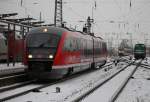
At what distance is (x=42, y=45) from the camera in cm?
1725

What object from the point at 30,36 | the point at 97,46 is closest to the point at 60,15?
the point at 97,46

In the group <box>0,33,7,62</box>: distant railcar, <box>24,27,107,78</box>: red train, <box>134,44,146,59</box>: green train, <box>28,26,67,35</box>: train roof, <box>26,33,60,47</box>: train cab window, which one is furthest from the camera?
<box>134,44,146,59</box>: green train

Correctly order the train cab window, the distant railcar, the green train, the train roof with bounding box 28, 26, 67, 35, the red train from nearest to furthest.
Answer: the red train
the train cab window
the train roof with bounding box 28, 26, 67, 35
the distant railcar
the green train

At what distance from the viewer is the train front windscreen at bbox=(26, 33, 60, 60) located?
55.7 feet

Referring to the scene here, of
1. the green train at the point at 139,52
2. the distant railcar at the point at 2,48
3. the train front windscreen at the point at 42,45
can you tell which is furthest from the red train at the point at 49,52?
the green train at the point at 139,52

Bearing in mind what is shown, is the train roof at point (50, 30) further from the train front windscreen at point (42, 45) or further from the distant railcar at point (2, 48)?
the distant railcar at point (2, 48)

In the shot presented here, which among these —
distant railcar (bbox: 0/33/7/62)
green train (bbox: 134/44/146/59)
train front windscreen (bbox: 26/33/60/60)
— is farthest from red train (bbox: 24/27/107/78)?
green train (bbox: 134/44/146/59)

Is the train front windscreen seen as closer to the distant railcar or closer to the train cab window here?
the train cab window

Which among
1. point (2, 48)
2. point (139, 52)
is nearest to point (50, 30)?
→ point (2, 48)

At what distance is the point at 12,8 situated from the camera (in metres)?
37.2

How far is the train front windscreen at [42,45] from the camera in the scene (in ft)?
55.7

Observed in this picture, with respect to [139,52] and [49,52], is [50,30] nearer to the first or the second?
[49,52]

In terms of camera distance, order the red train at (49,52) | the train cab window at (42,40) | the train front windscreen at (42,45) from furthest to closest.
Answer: the train cab window at (42,40), the train front windscreen at (42,45), the red train at (49,52)

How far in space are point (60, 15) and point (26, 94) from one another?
2808 centimetres
